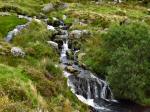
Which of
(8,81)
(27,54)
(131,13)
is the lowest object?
(131,13)

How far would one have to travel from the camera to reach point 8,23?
7212 centimetres

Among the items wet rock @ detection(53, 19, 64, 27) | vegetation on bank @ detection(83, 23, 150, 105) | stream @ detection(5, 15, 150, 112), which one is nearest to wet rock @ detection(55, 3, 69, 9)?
wet rock @ detection(53, 19, 64, 27)

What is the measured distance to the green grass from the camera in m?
68.0

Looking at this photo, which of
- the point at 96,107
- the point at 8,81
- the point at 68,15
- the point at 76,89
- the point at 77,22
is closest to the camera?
the point at 8,81

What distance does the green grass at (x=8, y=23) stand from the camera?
6800cm

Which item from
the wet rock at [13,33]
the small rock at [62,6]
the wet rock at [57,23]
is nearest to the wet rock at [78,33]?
the wet rock at [13,33]

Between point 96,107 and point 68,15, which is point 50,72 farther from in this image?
point 68,15

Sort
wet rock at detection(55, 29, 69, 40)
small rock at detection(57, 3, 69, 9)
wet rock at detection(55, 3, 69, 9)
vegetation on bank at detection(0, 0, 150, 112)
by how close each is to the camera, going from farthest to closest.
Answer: small rock at detection(57, 3, 69, 9) < wet rock at detection(55, 3, 69, 9) < wet rock at detection(55, 29, 69, 40) < vegetation on bank at detection(0, 0, 150, 112)

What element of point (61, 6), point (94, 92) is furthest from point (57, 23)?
point (94, 92)

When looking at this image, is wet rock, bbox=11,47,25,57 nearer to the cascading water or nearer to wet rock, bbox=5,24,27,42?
the cascading water

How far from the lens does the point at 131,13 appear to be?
9662 cm

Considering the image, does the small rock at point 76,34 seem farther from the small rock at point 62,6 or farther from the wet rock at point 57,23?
the small rock at point 62,6

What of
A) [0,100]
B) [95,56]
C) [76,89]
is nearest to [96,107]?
[76,89]

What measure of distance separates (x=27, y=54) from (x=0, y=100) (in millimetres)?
27665
